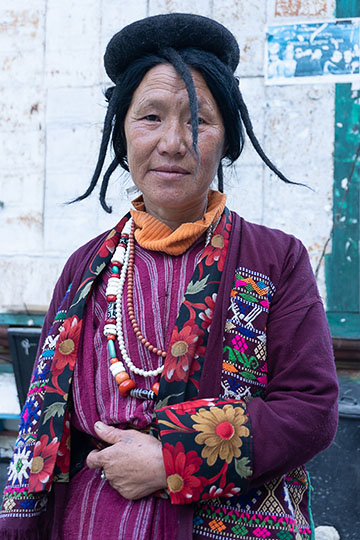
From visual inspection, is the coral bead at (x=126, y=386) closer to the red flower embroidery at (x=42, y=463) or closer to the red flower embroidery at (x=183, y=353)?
the red flower embroidery at (x=183, y=353)

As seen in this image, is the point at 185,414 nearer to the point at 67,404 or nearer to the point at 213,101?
the point at 67,404

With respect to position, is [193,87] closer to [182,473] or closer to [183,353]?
[183,353]

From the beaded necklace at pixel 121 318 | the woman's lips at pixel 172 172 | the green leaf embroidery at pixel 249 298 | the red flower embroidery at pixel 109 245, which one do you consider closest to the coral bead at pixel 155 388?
the beaded necklace at pixel 121 318

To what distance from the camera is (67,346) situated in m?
1.52

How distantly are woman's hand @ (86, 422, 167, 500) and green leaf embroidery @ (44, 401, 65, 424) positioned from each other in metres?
0.15

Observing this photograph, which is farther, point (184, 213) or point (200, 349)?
point (184, 213)

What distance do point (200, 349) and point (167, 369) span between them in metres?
0.10

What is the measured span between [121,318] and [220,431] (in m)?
0.45

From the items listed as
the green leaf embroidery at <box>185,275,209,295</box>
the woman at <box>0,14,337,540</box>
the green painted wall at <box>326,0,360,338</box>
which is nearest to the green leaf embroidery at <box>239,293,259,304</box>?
the woman at <box>0,14,337,540</box>

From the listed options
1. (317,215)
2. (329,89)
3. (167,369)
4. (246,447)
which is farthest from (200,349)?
(329,89)

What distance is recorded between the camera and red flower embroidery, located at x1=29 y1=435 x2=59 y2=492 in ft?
4.62

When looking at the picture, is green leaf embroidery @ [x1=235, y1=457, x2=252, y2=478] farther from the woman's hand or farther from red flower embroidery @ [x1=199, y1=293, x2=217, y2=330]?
red flower embroidery @ [x1=199, y1=293, x2=217, y2=330]

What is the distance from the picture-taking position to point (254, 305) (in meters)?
1.41

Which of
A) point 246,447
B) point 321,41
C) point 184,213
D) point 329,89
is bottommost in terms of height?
point 246,447
